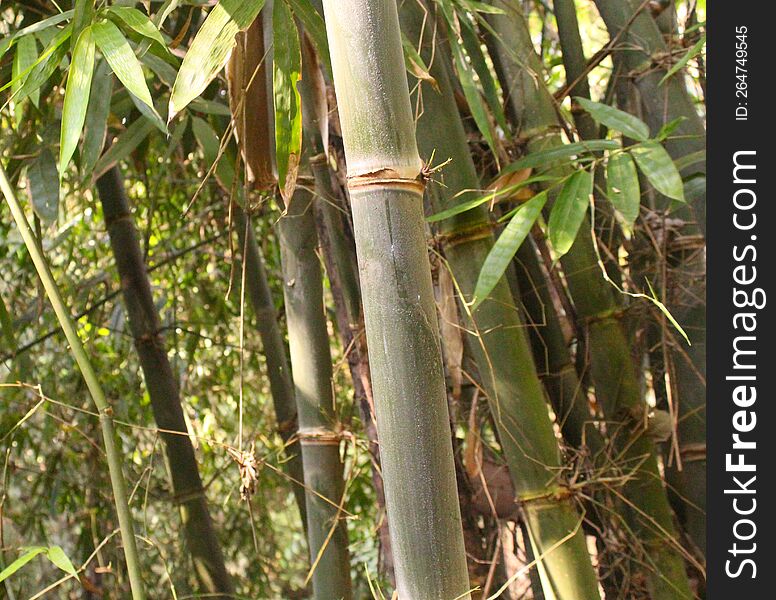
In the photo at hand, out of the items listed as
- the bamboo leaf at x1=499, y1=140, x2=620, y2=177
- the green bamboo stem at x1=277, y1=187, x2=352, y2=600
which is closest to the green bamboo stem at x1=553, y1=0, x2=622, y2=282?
the bamboo leaf at x1=499, y1=140, x2=620, y2=177

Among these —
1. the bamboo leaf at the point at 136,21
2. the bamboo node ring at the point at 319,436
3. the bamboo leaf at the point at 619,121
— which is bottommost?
the bamboo node ring at the point at 319,436

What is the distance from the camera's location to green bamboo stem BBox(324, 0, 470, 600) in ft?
1.73

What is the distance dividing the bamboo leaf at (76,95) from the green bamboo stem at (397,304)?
22 centimetres

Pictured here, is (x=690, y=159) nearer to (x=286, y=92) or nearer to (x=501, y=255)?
(x=501, y=255)

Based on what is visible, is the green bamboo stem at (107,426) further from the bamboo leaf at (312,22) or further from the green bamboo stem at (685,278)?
the green bamboo stem at (685,278)

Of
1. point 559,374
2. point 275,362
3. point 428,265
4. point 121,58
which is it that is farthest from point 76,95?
point 275,362

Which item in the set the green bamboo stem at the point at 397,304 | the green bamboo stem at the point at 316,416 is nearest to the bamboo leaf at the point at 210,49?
the green bamboo stem at the point at 397,304

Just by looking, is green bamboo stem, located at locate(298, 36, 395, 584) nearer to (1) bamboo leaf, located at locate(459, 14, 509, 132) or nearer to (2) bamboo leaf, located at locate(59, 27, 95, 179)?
(1) bamboo leaf, located at locate(459, 14, 509, 132)

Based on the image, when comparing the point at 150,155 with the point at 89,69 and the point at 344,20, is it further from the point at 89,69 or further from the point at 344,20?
the point at 344,20

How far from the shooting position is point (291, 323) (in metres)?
0.95

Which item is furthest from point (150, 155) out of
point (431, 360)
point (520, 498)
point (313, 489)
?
point (431, 360)

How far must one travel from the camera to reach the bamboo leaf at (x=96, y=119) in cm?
85

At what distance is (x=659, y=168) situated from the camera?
0.80 metres
